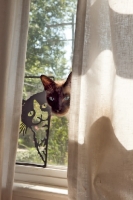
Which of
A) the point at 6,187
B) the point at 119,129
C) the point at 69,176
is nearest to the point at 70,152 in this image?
the point at 69,176

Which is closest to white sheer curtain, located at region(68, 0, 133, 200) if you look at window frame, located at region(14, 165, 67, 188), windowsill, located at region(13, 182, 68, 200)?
windowsill, located at region(13, 182, 68, 200)

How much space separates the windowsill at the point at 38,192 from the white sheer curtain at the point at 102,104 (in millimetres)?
137

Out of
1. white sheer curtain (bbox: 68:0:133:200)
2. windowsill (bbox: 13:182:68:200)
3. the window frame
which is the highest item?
white sheer curtain (bbox: 68:0:133:200)

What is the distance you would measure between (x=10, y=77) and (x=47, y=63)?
0.79 ft

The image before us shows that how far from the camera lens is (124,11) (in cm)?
87

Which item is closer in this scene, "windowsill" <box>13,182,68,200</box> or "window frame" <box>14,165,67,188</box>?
"windowsill" <box>13,182,68,200</box>

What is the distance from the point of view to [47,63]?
1253 mm

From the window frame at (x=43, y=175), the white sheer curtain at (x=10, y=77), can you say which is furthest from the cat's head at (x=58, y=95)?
the window frame at (x=43, y=175)

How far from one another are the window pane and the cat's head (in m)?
0.09

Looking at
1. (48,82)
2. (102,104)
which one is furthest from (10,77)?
(102,104)

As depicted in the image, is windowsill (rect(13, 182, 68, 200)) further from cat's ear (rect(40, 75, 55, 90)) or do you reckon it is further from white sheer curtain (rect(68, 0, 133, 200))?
cat's ear (rect(40, 75, 55, 90))

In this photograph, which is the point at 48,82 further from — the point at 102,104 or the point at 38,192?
the point at 38,192

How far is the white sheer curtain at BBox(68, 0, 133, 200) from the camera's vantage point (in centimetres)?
84

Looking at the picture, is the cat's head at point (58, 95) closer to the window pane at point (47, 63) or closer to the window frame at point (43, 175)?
the window pane at point (47, 63)
